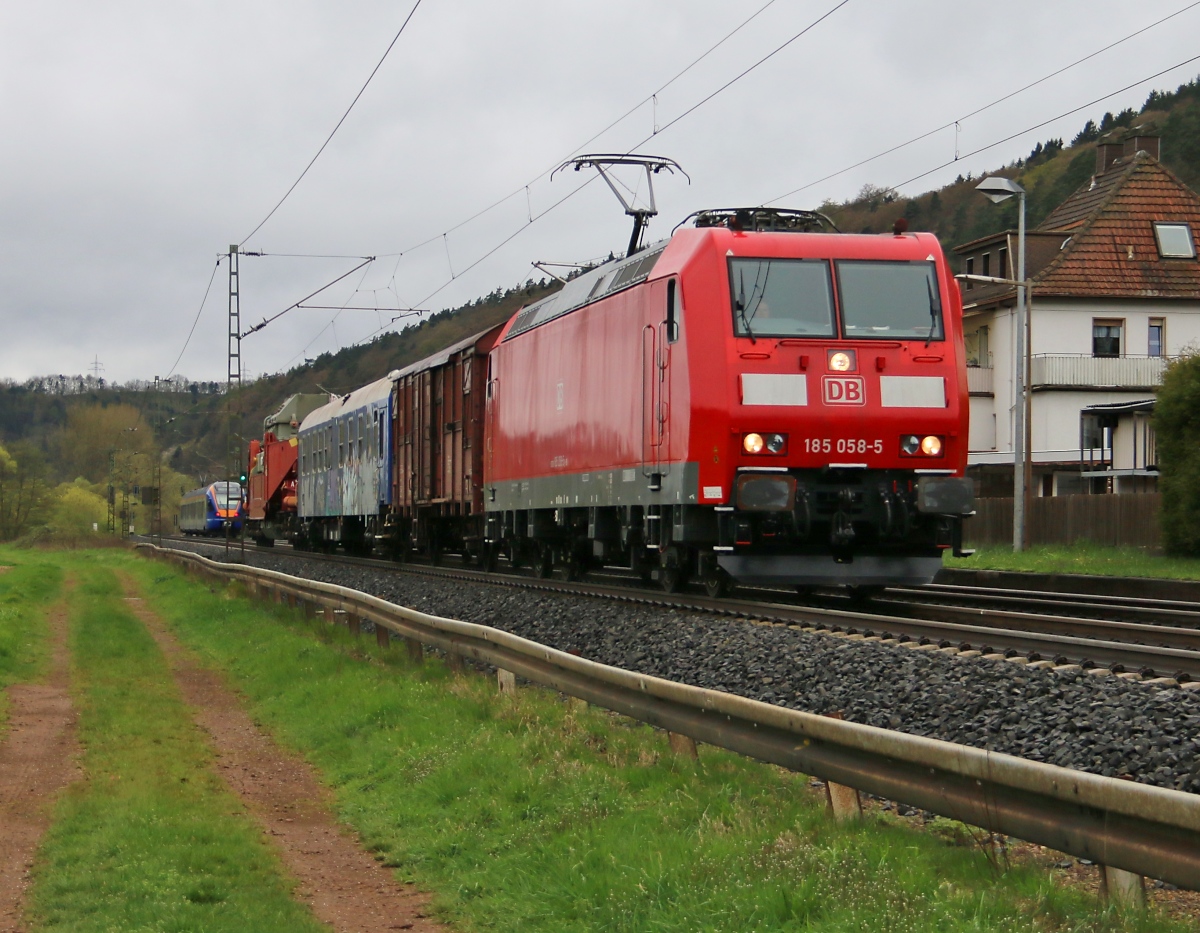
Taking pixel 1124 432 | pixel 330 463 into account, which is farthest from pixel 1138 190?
pixel 330 463

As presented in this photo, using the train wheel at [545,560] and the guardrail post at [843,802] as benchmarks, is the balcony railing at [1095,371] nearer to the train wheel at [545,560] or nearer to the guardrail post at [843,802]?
the train wheel at [545,560]

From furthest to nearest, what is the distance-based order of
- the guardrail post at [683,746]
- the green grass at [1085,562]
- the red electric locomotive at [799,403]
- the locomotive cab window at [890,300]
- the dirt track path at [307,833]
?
the green grass at [1085,562] < the locomotive cab window at [890,300] < the red electric locomotive at [799,403] < the guardrail post at [683,746] < the dirt track path at [307,833]

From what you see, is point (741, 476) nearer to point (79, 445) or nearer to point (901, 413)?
point (901, 413)

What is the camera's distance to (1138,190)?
47.8 metres

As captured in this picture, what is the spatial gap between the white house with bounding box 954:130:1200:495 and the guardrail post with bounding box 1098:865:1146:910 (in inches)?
1595

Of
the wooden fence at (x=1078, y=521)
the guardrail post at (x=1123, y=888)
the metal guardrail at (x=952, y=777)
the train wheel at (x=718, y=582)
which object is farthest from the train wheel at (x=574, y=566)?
the guardrail post at (x=1123, y=888)

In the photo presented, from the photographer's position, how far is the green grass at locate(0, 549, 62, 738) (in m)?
14.5

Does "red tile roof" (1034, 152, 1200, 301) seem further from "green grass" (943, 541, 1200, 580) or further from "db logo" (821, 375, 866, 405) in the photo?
"db logo" (821, 375, 866, 405)

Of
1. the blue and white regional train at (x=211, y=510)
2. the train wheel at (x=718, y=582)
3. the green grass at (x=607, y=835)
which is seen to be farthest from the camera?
the blue and white regional train at (x=211, y=510)

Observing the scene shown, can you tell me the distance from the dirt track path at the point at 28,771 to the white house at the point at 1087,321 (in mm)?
35707

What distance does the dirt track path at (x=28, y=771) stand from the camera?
6438 mm

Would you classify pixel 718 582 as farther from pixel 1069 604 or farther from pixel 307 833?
pixel 307 833

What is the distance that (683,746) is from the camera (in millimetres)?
7465

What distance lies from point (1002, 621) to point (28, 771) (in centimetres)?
844
